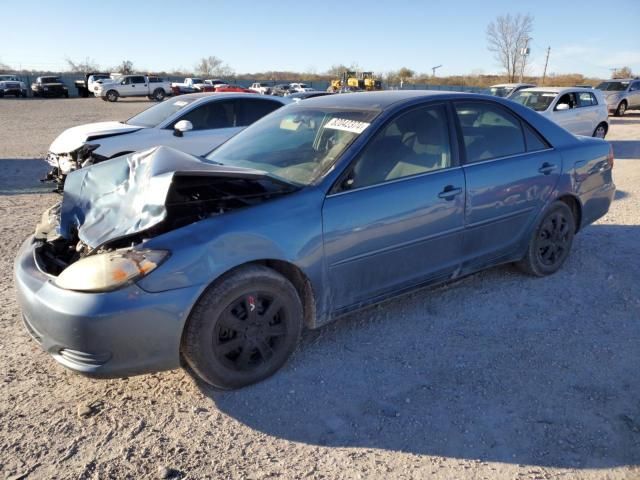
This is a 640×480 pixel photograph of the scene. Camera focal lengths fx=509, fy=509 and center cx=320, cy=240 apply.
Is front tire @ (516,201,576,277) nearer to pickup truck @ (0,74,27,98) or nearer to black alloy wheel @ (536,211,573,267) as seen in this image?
black alloy wheel @ (536,211,573,267)

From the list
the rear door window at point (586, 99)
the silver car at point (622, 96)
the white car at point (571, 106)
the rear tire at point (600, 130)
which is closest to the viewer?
the white car at point (571, 106)

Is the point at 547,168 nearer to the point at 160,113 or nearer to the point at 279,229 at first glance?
the point at 279,229

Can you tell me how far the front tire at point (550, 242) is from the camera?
14.0 feet

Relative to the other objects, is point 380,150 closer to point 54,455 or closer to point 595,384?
point 595,384

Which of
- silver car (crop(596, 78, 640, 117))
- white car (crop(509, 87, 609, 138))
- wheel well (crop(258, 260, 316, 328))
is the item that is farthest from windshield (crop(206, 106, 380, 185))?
silver car (crop(596, 78, 640, 117))

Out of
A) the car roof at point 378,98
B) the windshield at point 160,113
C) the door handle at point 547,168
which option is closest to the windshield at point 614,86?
the windshield at point 160,113

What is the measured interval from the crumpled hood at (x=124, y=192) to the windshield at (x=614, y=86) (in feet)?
88.4

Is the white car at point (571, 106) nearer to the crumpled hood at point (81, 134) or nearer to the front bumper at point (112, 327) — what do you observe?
the crumpled hood at point (81, 134)

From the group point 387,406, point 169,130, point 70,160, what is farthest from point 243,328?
point 70,160

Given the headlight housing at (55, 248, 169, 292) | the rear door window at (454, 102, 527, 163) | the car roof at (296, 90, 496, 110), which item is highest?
the car roof at (296, 90, 496, 110)

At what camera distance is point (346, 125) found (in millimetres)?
3441

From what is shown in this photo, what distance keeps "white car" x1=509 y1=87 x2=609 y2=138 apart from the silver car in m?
12.8

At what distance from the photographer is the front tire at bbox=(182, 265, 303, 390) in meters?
2.66

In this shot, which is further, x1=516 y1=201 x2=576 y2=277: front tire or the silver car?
the silver car
